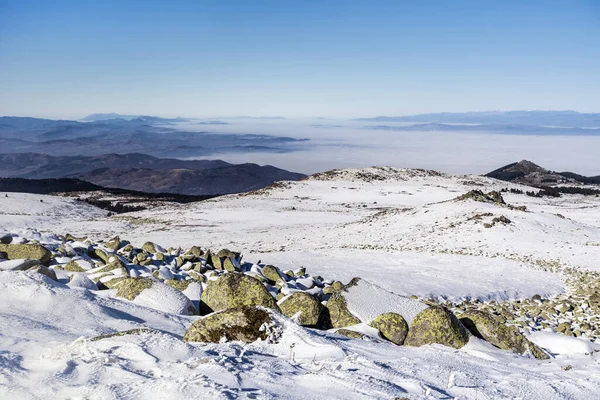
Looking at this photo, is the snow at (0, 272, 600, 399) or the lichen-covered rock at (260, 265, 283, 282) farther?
the lichen-covered rock at (260, 265, 283, 282)

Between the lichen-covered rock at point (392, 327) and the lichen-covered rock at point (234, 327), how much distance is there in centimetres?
233

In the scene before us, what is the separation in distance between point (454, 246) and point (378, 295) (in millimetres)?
18469

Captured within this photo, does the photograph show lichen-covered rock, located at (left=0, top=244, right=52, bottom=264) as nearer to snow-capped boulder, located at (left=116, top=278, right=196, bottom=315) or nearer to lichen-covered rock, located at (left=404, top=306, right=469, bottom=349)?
snow-capped boulder, located at (left=116, top=278, right=196, bottom=315)

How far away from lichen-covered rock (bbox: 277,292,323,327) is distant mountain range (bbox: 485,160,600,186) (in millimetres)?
125242

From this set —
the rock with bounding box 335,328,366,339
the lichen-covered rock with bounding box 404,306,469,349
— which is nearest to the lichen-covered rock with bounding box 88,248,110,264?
the rock with bounding box 335,328,366,339

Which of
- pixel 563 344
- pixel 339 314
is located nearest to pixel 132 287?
pixel 339 314

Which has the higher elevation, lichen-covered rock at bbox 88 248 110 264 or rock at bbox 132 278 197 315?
rock at bbox 132 278 197 315

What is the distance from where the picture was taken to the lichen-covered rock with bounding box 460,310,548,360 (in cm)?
693

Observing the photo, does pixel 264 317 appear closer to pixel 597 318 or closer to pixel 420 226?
pixel 597 318

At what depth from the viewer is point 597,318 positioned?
1214 cm

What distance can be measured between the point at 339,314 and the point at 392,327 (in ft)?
4.00

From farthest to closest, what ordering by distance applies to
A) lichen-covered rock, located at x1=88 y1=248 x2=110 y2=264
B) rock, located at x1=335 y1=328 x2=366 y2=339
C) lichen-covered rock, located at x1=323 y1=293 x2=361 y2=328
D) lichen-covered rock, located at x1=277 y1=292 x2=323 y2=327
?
lichen-covered rock, located at x1=88 y1=248 x2=110 y2=264, lichen-covered rock, located at x1=323 y1=293 x2=361 y2=328, lichen-covered rock, located at x1=277 y1=292 x2=323 y2=327, rock, located at x1=335 y1=328 x2=366 y2=339

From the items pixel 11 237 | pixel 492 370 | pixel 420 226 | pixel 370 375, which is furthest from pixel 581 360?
pixel 420 226

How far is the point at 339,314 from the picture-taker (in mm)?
7719
